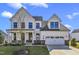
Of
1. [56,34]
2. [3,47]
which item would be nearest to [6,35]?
[3,47]

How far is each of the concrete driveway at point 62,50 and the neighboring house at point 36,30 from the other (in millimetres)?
61

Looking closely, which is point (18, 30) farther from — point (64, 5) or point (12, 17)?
point (64, 5)

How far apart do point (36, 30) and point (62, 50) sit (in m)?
0.48

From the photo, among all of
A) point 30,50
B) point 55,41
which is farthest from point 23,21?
point 55,41

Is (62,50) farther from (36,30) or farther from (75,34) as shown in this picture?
(36,30)

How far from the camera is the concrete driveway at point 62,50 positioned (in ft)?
23.6

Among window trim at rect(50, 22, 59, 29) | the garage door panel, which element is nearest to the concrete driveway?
the garage door panel

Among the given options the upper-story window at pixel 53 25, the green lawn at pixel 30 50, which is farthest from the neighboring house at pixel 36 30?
the green lawn at pixel 30 50

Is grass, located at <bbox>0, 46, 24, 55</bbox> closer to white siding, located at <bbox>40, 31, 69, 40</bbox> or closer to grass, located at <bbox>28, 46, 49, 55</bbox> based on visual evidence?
grass, located at <bbox>28, 46, 49, 55</bbox>

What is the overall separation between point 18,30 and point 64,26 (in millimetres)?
677

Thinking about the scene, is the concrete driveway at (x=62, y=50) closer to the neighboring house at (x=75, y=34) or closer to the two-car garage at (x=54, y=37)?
the two-car garage at (x=54, y=37)

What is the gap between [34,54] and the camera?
23.6ft

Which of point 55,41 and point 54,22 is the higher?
point 54,22

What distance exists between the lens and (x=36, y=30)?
7.31 metres
